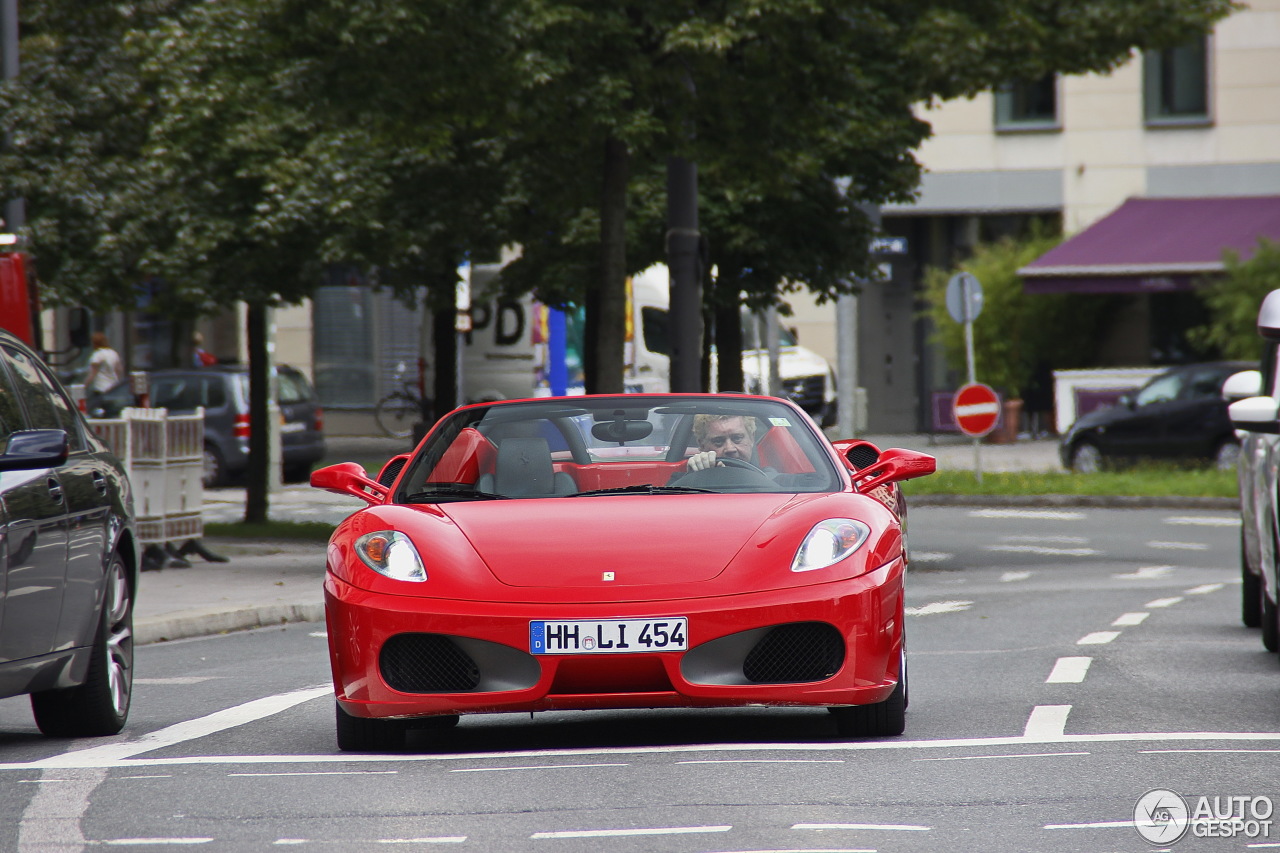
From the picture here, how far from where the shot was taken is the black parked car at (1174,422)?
27953mm

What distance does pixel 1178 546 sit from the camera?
770 inches

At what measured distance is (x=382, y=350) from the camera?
151 ft

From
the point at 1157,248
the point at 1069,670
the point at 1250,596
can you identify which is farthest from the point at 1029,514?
the point at 1157,248

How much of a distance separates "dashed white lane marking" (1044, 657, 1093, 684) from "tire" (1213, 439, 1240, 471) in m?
18.3

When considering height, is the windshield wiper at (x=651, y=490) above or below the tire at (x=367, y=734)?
above

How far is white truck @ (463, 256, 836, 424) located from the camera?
3322 cm

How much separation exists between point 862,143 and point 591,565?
A: 13569 millimetres

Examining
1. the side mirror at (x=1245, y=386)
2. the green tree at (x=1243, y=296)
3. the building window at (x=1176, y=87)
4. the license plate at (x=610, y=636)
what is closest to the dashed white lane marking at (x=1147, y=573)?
the side mirror at (x=1245, y=386)

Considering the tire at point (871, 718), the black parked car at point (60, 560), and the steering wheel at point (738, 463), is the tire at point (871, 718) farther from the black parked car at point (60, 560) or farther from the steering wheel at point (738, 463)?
the black parked car at point (60, 560)

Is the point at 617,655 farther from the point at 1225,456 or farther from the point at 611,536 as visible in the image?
the point at 1225,456

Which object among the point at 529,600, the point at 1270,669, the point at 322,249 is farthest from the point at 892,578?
the point at 322,249

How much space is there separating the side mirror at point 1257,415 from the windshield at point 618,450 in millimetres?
1865

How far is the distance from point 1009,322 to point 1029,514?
15.7 meters

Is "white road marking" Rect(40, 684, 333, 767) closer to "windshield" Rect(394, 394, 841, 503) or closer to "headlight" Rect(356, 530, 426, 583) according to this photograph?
"headlight" Rect(356, 530, 426, 583)
